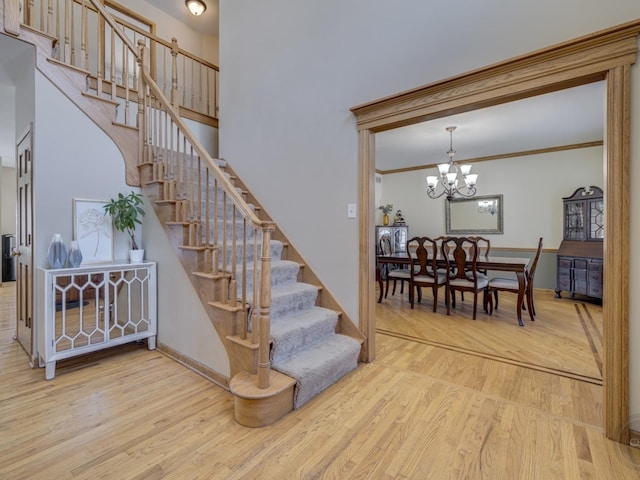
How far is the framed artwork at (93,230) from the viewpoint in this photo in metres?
2.70

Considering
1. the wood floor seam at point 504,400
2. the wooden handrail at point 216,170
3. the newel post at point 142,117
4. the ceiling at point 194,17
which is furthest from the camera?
the ceiling at point 194,17

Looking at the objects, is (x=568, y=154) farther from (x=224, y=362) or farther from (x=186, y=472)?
(x=186, y=472)

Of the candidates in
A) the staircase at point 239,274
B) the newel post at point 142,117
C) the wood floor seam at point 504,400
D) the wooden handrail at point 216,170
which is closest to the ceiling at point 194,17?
the staircase at point 239,274

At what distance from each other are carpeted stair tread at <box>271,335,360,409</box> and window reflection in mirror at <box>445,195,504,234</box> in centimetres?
471

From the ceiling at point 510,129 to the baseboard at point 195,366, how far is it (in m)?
3.80

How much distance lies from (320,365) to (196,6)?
5.52 metres

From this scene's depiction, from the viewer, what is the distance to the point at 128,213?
276 cm

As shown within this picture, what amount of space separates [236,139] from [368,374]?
2.89 m

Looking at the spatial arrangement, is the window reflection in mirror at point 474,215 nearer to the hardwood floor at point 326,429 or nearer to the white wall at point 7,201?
the hardwood floor at point 326,429

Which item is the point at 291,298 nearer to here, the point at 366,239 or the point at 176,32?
the point at 366,239

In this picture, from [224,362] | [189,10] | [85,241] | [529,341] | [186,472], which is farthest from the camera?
[189,10]

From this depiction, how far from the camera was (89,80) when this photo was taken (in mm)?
2918

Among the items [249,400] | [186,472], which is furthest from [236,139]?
[186,472]

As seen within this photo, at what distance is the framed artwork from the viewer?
2.70 metres
